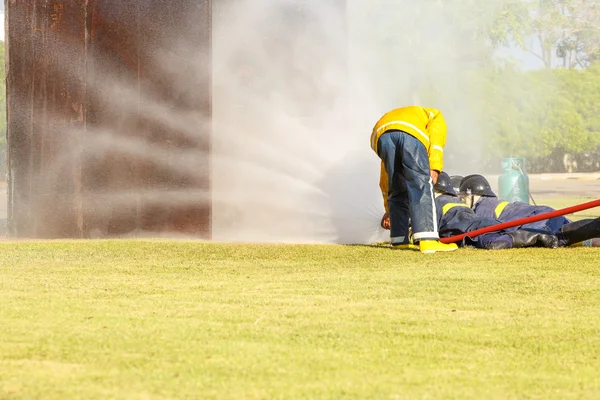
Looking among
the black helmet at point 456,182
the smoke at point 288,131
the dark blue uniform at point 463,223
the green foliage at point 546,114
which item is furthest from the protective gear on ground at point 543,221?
the green foliage at point 546,114

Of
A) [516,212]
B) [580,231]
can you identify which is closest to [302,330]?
[580,231]

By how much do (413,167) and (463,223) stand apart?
0.88 m

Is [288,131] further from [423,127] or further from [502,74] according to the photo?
[502,74]

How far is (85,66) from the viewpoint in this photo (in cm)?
1072

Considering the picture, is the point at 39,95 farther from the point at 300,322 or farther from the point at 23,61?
the point at 300,322

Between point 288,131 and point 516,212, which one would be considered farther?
point 288,131

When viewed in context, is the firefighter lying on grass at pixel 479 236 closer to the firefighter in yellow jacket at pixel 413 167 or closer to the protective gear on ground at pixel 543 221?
the protective gear on ground at pixel 543 221

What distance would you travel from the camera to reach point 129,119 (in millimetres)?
10656

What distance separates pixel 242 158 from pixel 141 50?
1.59 metres

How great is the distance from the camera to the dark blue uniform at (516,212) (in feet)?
30.1

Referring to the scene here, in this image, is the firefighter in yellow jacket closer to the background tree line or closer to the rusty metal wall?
the rusty metal wall

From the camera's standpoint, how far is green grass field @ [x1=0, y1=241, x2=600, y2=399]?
340 cm

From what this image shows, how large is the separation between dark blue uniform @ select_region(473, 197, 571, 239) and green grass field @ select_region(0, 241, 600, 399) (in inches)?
59.5

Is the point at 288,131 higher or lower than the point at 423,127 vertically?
higher
